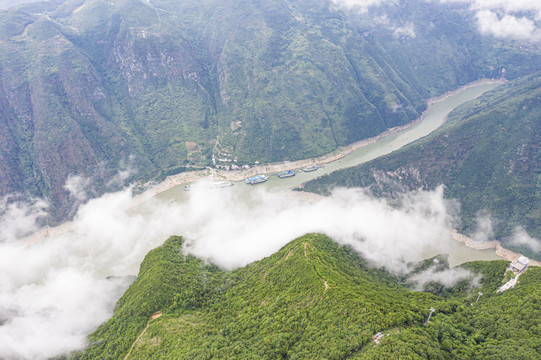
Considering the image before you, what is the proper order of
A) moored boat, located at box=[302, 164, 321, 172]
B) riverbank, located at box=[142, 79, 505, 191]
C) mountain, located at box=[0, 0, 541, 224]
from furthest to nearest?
1. moored boat, located at box=[302, 164, 321, 172]
2. riverbank, located at box=[142, 79, 505, 191]
3. mountain, located at box=[0, 0, 541, 224]

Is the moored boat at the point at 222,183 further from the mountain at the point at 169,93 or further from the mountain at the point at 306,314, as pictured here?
the mountain at the point at 306,314

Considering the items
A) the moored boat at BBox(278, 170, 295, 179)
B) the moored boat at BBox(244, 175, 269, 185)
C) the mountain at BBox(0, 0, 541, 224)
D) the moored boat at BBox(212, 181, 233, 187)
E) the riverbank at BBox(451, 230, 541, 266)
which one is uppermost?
the mountain at BBox(0, 0, 541, 224)

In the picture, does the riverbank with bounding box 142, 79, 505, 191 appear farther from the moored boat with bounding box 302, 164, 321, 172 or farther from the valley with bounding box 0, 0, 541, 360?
the moored boat with bounding box 302, 164, 321, 172

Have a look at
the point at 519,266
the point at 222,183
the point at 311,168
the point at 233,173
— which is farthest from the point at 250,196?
the point at 519,266

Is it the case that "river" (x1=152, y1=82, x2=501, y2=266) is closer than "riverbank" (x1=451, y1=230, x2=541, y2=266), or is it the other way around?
"riverbank" (x1=451, y1=230, x2=541, y2=266)

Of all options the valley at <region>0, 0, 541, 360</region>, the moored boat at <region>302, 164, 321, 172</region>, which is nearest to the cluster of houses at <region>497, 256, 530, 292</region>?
the valley at <region>0, 0, 541, 360</region>

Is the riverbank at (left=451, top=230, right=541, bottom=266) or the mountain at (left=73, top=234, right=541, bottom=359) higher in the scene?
the mountain at (left=73, top=234, right=541, bottom=359)

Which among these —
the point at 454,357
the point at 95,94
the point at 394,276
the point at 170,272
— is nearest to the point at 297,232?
the point at 394,276
